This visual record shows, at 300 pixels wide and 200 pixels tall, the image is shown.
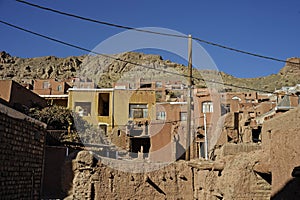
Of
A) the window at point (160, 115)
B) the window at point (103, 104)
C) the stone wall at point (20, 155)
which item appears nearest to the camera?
the stone wall at point (20, 155)

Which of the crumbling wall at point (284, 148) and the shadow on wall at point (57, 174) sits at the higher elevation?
the crumbling wall at point (284, 148)

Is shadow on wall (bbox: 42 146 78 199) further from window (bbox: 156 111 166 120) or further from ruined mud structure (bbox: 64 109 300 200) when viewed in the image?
window (bbox: 156 111 166 120)

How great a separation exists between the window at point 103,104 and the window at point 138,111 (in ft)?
10.3

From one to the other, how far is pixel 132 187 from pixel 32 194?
23.2ft

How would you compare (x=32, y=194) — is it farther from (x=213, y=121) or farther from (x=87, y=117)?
(x=87, y=117)

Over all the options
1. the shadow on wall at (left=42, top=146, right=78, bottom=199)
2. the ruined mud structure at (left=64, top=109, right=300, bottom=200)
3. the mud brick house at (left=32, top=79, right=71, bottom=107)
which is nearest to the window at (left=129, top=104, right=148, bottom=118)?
the mud brick house at (left=32, top=79, right=71, bottom=107)

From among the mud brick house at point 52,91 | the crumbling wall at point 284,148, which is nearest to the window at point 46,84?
the mud brick house at point 52,91

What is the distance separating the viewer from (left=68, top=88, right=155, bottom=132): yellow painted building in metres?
37.8

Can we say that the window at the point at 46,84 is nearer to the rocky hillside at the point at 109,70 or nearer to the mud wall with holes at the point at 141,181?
the rocky hillside at the point at 109,70

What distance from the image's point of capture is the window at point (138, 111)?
38250 mm

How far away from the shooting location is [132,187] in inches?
686

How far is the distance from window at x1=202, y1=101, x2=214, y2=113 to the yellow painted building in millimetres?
5904

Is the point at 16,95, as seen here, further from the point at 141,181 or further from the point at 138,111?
the point at 141,181

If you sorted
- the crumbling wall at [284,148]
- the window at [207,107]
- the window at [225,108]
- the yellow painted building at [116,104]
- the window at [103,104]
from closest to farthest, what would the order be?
the crumbling wall at [284,148] → the window at [207,107] → the window at [225,108] → the yellow painted building at [116,104] → the window at [103,104]
